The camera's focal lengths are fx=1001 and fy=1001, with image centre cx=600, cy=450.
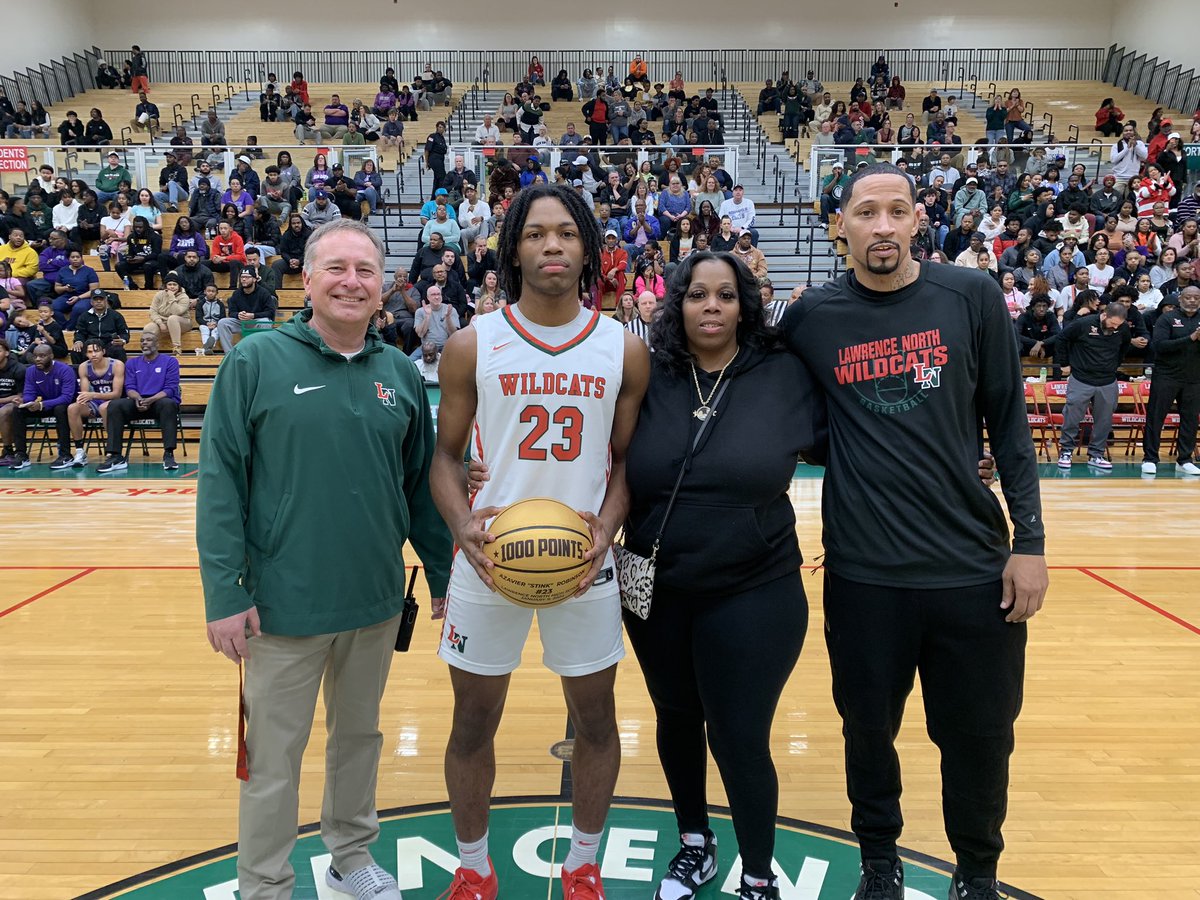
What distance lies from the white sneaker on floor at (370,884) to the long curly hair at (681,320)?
61.2 inches

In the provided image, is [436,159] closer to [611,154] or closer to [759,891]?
[611,154]

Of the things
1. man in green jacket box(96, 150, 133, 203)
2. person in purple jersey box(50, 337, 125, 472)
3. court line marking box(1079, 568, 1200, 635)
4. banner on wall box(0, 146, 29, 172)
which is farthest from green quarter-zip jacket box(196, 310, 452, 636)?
banner on wall box(0, 146, 29, 172)

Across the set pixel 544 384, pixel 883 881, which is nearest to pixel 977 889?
pixel 883 881

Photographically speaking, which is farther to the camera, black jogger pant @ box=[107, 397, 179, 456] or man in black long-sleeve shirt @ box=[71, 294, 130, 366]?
man in black long-sleeve shirt @ box=[71, 294, 130, 366]

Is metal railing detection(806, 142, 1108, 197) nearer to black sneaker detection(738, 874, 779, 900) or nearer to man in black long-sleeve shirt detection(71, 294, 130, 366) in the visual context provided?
man in black long-sleeve shirt detection(71, 294, 130, 366)

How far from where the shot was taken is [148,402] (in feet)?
31.2

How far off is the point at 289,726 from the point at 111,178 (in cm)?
1483

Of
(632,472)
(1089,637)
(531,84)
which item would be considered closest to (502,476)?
(632,472)

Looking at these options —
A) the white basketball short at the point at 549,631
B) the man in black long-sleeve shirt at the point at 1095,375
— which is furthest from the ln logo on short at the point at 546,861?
the man in black long-sleeve shirt at the point at 1095,375

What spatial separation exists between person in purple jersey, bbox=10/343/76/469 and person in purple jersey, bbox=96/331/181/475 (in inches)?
19.6

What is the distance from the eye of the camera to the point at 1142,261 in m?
11.9

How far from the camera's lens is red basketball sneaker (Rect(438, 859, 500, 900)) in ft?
8.57

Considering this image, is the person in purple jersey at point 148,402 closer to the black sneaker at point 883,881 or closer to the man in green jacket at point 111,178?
the man in green jacket at point 111,178

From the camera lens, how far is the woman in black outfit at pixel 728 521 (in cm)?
240
